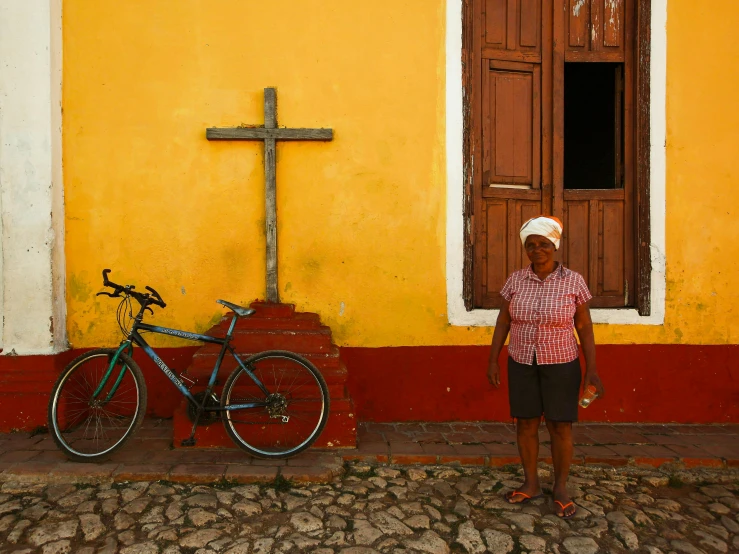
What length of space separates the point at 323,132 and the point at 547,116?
76.3 inches

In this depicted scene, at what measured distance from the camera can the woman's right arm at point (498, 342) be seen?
3.39 meters

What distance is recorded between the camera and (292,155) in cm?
470

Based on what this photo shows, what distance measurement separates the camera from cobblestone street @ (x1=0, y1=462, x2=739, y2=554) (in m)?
2.91

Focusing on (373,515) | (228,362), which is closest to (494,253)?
(228,362)

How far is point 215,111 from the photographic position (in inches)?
184

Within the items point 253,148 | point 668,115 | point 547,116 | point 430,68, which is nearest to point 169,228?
point 253,148

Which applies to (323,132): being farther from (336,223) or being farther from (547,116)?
(547,116)

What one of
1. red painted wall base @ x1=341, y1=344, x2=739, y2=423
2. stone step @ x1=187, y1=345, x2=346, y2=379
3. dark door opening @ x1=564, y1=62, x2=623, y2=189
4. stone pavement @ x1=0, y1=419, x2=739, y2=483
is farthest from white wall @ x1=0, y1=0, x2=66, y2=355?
dark door opening @ x1=564, y1=62, x2=623, y2=189

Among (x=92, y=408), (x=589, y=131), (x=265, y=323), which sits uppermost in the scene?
(x=589, y=131)

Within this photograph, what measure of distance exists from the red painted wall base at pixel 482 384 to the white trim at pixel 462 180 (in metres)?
0.28

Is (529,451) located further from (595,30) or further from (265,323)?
(595,30)

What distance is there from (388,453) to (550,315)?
1.56 meters

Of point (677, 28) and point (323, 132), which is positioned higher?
point (677, 28)

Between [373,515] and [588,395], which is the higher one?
[588,395]
